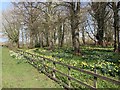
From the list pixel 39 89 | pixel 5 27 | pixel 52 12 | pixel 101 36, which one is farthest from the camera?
pixel 5 27

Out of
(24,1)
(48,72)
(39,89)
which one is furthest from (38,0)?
(39,89)

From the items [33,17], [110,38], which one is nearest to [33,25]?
[33,17]

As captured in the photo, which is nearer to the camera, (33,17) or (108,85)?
(108,85)

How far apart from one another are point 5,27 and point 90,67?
5981 cm

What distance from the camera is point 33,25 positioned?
165 ft

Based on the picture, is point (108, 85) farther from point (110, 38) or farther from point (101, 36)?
point (110, 38)

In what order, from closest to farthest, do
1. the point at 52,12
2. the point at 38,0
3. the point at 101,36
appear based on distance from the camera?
the point at 52,12 < the point at 38,0 < the point at 101,36

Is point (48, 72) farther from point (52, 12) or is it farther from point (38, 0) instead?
point (38, 0)

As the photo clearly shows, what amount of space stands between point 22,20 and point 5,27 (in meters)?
21.2

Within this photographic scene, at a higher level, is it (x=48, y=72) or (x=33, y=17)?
(x=33, y=17)

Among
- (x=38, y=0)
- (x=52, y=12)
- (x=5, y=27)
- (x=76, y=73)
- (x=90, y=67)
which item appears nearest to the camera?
(x=76, y=73)

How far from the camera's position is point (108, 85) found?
1145 cm

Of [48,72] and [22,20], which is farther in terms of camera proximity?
[22,20]

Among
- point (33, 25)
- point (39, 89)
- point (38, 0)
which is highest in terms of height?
point (38, 0)
